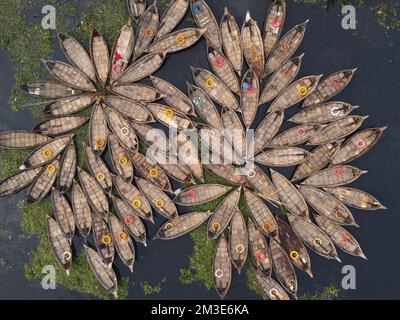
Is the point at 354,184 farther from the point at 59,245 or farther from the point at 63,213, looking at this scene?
the point at 59,245

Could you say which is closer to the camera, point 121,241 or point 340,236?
point 340,236

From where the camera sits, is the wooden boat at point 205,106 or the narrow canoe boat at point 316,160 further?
the wooden boat at point 205,106

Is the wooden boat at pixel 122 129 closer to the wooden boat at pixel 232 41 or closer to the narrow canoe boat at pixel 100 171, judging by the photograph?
the narrow canoe boat at pixel 100 171

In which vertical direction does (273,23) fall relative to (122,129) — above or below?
above

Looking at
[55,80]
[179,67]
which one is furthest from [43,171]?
[179,67]

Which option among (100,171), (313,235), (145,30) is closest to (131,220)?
(100,171)

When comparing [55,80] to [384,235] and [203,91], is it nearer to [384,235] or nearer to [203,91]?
[203,91]

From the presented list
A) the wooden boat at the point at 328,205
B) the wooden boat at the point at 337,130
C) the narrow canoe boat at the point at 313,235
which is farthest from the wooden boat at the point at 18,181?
the wooden boat at the point at 337,130
